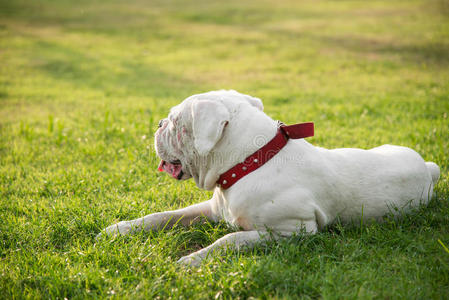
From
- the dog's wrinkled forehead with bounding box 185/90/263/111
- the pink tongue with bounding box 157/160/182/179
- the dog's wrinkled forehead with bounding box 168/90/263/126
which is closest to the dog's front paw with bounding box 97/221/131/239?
the pink tongue with bounding box 157/160/182/179

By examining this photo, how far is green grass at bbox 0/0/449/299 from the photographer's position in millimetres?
2908

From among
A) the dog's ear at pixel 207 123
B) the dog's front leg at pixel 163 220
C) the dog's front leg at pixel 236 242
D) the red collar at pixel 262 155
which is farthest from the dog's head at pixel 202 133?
the dog's front leg at pixel 236 242

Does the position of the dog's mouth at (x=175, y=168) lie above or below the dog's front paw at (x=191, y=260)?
above

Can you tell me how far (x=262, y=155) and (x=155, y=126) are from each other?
3740 mm

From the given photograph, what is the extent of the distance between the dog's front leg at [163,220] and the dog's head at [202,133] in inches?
12.9

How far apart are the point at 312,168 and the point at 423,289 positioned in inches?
48.0

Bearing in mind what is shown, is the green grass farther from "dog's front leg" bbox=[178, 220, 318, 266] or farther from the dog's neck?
the dog's neck

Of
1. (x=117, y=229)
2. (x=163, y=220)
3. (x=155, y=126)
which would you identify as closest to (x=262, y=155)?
(x=163, y=220)

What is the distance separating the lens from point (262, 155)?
11.1ft

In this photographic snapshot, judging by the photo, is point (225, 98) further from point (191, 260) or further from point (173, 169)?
point (191, 260)

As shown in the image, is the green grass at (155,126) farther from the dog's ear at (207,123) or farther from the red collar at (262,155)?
the dog's ear at (207,123)

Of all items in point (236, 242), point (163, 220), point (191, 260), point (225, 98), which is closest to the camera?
point (191, 260)

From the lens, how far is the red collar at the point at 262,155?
11.0 feet

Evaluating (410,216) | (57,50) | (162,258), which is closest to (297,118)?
(410,216)
